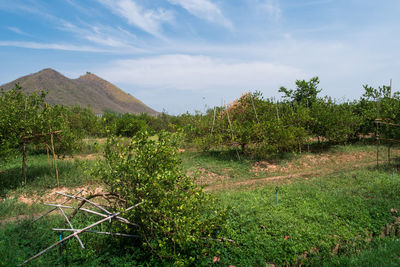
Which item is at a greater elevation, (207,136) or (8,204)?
(207,136)

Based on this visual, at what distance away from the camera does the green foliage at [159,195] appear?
4.00 m

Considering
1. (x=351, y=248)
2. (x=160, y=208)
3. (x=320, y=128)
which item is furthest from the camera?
(x=320, y=128)

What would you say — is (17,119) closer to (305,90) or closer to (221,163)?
(221,163)

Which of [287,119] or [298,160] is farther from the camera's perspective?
[287,119]

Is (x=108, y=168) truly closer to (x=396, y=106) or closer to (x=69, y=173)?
(x=69, y=173)

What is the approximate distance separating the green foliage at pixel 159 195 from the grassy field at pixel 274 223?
35cm

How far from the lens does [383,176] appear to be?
845cm

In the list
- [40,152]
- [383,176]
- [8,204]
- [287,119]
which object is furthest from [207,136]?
[40,152]

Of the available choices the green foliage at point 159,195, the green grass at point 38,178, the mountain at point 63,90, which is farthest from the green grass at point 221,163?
the mountain at point 63,90

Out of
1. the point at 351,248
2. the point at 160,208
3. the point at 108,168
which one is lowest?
the point at 351,248

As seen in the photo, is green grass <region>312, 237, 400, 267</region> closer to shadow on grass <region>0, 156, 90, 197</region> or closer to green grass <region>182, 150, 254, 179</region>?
green grass <region>182, 150, 254, 179</region>

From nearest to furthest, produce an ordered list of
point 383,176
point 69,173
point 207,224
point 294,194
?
1. point 207,224
2. point 294,194
3. point 383,176
4. point 69,173

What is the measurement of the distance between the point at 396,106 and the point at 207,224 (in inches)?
444

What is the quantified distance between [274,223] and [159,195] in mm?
2570
